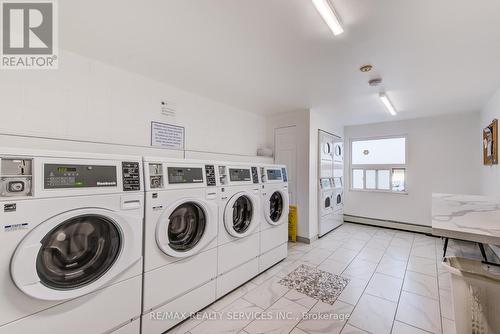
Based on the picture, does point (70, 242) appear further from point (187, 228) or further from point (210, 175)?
point (210, 175)

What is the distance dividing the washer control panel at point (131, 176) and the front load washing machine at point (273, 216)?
1.43m

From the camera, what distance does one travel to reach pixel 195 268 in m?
1.78

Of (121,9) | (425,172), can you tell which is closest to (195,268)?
(121,9)

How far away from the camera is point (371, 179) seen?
15.6 feet

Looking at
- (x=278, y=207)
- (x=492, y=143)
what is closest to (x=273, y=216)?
(x=278, y=207)

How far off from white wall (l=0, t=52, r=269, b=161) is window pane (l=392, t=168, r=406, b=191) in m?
3.91

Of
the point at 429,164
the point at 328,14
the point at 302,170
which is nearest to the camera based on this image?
the point at 328,14

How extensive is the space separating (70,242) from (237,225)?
144 cm

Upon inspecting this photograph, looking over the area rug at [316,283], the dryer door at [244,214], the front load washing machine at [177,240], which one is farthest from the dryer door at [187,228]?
the area rug at [316,283]

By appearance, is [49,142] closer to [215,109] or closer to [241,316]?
[215,109]

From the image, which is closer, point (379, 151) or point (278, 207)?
point (278, 207)

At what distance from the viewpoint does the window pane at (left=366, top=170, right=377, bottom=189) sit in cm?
471

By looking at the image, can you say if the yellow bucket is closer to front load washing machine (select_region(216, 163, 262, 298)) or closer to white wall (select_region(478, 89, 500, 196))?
front load washing machine (select_region(216, 163, 262, 298))

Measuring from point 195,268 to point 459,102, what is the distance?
4372 millimetres
